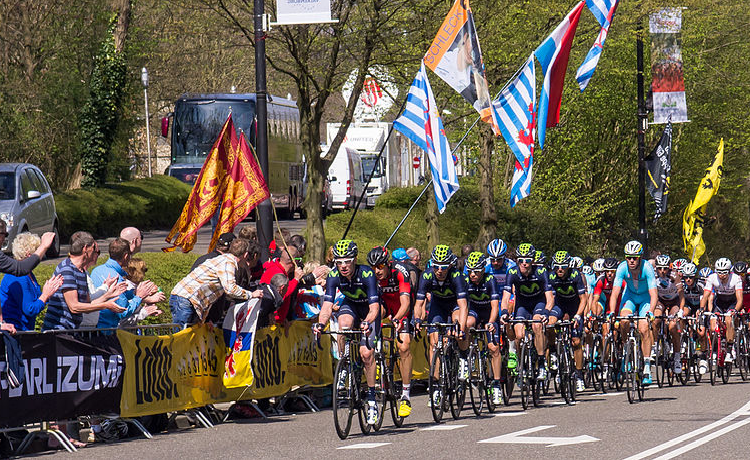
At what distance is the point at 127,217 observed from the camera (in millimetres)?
35250

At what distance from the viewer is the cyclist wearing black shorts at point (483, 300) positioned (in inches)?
585

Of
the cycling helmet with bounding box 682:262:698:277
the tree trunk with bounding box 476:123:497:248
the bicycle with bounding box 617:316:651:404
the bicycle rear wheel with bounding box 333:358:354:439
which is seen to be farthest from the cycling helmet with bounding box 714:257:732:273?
the tree trunk with bounding box 476:123:497:248

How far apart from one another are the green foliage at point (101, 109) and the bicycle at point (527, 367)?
23.7m

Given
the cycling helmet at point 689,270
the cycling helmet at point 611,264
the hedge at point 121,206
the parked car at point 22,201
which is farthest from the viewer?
the hedge at point 121,206

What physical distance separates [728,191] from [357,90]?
29.0 m

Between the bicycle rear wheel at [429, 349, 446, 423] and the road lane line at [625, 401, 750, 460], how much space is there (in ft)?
8.89

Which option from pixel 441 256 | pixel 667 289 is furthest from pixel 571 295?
pixel 441 256

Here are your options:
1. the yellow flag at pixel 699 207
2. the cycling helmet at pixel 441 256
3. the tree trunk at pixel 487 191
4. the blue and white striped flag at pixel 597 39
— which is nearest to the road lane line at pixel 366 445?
the cycling helmet at pixel 441 256

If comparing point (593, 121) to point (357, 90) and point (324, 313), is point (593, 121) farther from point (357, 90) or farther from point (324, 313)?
point (324, 313)

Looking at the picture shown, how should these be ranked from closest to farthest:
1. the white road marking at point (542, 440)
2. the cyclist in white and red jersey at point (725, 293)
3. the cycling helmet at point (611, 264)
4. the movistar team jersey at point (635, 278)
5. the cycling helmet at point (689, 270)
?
the white road marking at point (542, 440) → the movistar team jersey at point (635, 278) → the cycling helmet at point (611, 264) → the cyclist in white and red jersey at point (725, 293) → the cycling helmet at point (689, 270)

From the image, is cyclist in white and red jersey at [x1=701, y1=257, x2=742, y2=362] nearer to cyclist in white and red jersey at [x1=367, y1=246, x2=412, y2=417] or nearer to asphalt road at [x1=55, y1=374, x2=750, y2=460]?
asphalt road at [x1=55, y1=374, x2=750, y2=460]

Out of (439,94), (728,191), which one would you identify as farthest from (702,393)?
(728,191)

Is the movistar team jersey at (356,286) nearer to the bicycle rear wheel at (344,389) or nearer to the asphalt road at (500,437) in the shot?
the bicycle rear wheel at (344,389)

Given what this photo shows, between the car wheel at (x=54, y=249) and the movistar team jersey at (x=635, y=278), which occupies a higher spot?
the car wheel at (x=54, y=249)
